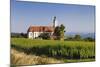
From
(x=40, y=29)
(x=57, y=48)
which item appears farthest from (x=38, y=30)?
(x=57, y=48)

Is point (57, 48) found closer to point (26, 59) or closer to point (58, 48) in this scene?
point (58, 48)

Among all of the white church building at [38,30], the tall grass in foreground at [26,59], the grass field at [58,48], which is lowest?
the tall grass in foreground at [26,59]

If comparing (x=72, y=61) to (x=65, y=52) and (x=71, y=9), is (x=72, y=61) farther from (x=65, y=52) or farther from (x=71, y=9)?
(x=71, y=9)

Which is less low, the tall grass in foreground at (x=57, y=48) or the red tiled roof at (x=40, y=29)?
the red tiled roof at (x=40, y=29)

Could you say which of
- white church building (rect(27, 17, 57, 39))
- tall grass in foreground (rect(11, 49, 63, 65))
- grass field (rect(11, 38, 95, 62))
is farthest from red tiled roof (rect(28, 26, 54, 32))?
tall grass in foreground (rect(11, 49, 63, 65))

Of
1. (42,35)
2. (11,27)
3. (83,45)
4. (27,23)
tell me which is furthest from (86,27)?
(11,27)

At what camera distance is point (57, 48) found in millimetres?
2529

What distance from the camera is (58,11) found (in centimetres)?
256

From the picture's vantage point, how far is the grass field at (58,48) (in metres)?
2.39

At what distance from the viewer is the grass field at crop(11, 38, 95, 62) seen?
2.39 meters

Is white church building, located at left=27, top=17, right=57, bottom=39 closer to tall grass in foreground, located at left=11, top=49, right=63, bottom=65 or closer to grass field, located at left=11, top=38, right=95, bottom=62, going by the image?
grass field, located at left=11, top=38, right=95, bottom=62

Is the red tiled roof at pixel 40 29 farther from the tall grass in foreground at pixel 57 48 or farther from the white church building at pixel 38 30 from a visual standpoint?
the tall grass in foreground at pixel 57 48

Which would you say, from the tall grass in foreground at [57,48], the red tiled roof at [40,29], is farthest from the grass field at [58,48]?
the red tiled roof at [40,29]

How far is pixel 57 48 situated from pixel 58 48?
0.01m
